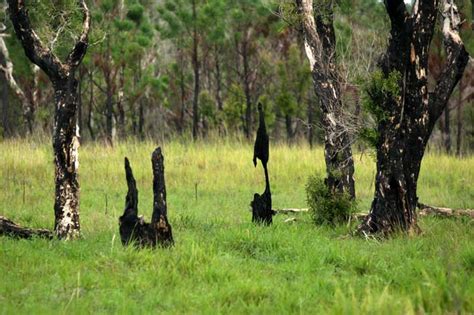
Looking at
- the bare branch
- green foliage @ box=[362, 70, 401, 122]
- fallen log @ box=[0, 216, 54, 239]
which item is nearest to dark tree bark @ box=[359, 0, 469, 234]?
green foliage @ box=[362, 70, 401, 122]

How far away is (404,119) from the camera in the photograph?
30.6ft

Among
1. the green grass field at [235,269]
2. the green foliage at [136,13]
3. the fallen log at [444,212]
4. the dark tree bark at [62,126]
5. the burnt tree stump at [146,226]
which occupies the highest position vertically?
the green foliage at [136,13]

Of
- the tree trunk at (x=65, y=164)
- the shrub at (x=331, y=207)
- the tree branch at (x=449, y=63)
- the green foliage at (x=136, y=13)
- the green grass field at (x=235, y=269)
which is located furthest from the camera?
the green foliage at (x=136, y=13)

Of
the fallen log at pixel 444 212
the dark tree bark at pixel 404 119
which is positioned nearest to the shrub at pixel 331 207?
the dark tree bark at pixel 404 119

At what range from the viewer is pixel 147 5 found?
37844mm

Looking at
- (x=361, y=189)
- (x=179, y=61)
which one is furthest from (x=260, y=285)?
(x=179, y=61)

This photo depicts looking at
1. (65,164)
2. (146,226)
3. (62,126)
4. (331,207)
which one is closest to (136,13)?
(331,207)

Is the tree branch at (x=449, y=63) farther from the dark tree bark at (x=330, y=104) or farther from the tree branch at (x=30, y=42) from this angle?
the tree branch at (x=30, y=42)

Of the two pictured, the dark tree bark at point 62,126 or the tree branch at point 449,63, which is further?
the tree branch at point 449,63

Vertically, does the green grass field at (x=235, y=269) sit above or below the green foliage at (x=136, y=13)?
below

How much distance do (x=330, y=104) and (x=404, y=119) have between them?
200 centimetres

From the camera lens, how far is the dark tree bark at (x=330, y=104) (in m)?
11.0

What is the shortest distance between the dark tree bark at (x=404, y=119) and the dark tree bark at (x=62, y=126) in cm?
409

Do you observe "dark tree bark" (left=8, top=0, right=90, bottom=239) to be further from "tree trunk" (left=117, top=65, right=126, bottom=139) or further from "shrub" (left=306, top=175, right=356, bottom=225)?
"tree trunk" (left=117, top=65, right=126, bottom=139)
